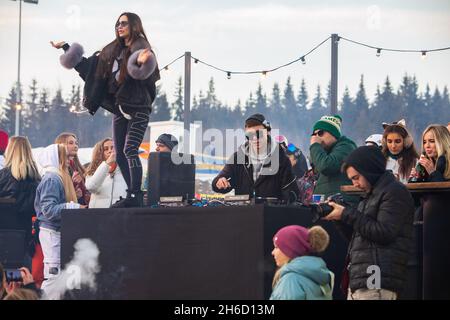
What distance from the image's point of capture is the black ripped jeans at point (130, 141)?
312 inches

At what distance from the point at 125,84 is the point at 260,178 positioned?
1545 mm

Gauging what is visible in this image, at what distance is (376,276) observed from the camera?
5.70m

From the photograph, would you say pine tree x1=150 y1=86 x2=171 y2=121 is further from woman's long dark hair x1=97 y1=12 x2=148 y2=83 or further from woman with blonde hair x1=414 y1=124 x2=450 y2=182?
woman with blonde hair x1=414 y1=124 x2=450 y2=182

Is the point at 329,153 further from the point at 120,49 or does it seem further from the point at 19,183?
the point at 19,183

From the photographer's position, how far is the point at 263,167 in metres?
7.29

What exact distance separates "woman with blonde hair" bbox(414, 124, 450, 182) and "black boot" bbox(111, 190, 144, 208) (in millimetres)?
2359

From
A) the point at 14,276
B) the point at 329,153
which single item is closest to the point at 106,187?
the point at 14,276

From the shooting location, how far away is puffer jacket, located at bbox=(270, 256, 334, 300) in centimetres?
558

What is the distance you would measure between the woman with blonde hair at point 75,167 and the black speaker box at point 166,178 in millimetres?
1209

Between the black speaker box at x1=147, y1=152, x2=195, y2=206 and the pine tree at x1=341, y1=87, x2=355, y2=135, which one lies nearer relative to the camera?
the black speaker box at x1=147, y1=152, x2=195, y2=206

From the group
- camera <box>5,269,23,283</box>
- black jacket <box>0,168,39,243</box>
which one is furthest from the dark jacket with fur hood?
camera <box>5,269,23,283</box>

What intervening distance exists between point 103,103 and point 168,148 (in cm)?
133

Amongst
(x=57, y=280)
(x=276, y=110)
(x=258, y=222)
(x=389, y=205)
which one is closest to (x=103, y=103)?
(x=57, y=280)

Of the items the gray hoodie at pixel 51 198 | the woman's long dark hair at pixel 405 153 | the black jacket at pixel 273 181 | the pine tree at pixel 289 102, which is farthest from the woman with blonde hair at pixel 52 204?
the pine tree at pixel 289 102
